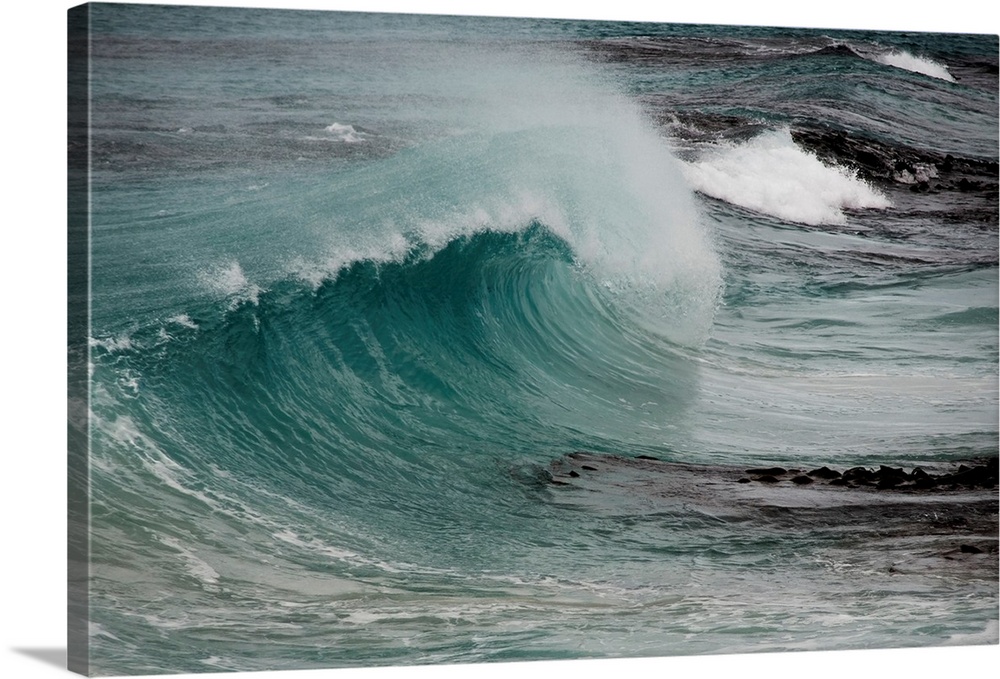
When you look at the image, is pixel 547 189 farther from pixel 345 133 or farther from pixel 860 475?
pixel 860 475

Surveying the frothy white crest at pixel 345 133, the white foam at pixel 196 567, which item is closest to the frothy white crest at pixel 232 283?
the frothy white crest at pixel 345 133

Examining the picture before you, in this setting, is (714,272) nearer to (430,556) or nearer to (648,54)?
(648,54)

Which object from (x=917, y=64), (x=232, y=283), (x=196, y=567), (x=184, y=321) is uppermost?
(x=917, y=64)

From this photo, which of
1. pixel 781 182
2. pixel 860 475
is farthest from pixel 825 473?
pixel 781 182

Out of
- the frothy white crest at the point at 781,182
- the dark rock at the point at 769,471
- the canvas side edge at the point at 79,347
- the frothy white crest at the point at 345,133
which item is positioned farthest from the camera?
the frothy white crest at the point at 781,182

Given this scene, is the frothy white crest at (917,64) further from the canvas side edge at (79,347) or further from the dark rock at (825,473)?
the canvas side edge at (79,347)
